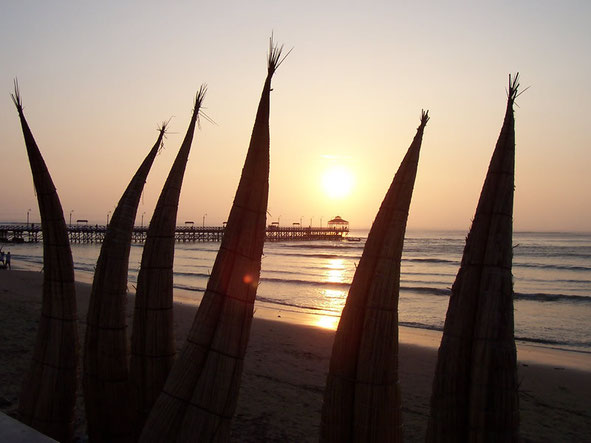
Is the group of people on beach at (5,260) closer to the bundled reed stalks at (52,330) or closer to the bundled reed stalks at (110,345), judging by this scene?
the bundled reed stalks at (52,330)

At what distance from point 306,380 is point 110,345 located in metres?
5.68

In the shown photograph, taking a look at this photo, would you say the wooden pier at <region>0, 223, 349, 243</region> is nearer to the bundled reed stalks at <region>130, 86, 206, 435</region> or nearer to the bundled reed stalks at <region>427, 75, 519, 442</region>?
the bundled reed stalks at <region>130, 86, 206, 435</region>

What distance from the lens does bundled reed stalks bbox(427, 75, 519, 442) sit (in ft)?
10.3

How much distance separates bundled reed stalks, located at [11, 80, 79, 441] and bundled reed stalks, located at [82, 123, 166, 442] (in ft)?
0.72

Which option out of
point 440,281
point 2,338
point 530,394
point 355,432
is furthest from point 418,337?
point 440,281

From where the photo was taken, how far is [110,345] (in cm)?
404

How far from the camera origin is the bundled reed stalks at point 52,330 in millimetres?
4199

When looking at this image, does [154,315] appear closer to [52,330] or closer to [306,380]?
[52,330]

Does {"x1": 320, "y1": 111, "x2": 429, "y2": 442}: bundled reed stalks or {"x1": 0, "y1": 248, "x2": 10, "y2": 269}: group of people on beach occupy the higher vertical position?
{"x1": 320, "y1": 111, "x2": 429, "y2": 442}: bundled reed stalks

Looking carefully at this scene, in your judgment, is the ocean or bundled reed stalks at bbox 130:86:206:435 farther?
the ocean

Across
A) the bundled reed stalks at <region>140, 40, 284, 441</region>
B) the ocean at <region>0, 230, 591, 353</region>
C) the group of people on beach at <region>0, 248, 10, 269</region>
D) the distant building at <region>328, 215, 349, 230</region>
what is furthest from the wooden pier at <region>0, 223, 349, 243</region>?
the bundled reed stalks at <region>140, 40, 284, 441</region>

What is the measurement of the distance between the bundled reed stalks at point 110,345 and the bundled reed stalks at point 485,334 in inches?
93.8

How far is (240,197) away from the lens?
11.0 ft

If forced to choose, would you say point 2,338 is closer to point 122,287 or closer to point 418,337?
point 122,287
